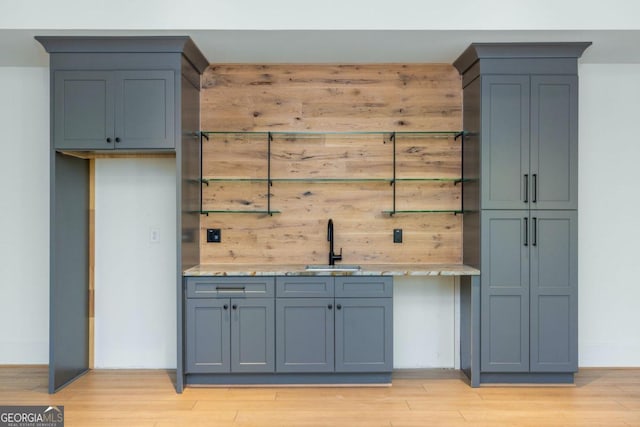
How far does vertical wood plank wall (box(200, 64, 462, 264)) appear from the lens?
394 centimetres

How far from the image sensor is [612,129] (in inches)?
156

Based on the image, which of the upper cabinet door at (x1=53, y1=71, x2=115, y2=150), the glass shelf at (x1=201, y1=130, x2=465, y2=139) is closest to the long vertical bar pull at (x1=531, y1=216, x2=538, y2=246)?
the glass shelf at (x1=201, y1=130, x2=465, y2=139)

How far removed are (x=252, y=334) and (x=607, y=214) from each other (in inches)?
113

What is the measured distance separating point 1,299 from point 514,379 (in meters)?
3.89

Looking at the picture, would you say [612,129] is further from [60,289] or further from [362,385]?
[60,289]

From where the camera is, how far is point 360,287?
3.47 meters

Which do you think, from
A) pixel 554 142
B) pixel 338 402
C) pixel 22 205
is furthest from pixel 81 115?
pixel 554 142

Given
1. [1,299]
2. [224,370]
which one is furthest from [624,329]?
[1,299]

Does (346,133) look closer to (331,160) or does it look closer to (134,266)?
(331,160)

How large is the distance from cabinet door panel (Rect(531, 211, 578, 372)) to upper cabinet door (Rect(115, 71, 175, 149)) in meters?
2.55

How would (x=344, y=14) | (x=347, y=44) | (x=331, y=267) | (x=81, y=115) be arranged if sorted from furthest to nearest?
(x=331, y=267)
(x=347, y=44)
(x=81, y=115)
(x=344, y=14)

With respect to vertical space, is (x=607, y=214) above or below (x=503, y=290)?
above

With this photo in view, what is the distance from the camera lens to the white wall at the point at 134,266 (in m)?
3.92

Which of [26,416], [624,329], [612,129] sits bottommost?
[26,416]
